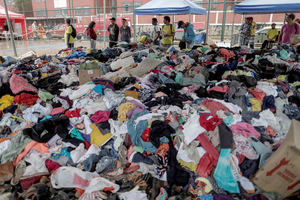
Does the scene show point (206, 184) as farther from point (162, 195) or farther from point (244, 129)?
point (244, 129)

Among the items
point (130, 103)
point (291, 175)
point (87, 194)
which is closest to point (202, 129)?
point (291, 175)

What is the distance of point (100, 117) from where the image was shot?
304 centimetres

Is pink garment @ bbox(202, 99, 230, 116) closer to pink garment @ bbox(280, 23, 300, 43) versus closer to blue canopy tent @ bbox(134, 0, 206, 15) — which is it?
blue canopy tent @ bbox(134, 0, 206, 15)

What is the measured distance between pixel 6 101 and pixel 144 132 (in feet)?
8.71

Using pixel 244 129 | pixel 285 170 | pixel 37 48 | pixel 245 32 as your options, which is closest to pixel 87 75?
pixel 244 129

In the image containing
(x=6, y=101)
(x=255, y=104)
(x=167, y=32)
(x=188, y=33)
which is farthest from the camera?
(x=167, y=32)

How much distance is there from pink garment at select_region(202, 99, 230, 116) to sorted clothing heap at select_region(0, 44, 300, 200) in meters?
0.02

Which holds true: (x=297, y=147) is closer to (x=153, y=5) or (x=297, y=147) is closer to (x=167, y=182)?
(x=167, y=182)

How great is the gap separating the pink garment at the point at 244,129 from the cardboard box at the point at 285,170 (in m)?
0.52

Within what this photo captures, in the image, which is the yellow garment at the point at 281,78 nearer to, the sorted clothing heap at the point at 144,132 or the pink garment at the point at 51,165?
the sorted clothing heap at the point at 144,132

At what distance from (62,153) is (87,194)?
821 millimetres

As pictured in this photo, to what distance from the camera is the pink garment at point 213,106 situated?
9.53ft

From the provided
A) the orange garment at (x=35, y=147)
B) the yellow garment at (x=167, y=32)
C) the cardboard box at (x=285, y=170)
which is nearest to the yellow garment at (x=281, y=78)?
the cardboard box at (x=285, y=170)

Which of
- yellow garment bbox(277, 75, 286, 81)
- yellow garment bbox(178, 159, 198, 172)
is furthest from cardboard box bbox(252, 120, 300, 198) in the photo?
yellow garment bbox(277, 75, 286, 81)
